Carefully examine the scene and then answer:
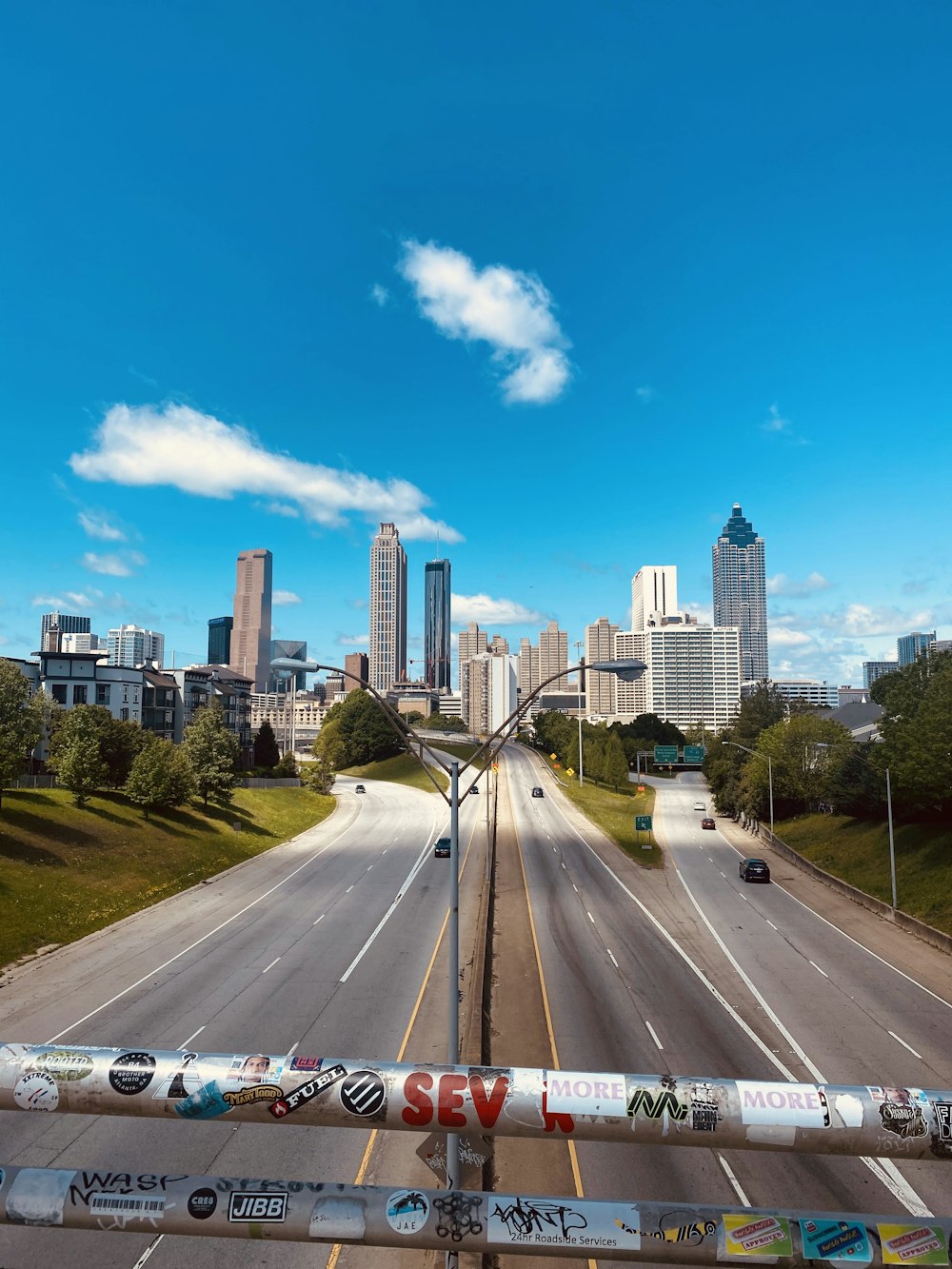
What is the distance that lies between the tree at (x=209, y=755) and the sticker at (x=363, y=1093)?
64076mm

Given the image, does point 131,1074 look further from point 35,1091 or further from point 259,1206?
point 259,1206

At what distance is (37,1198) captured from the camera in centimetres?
591

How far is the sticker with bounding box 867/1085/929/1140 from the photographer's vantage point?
17.9 feet

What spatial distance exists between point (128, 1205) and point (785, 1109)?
5107 millimetres

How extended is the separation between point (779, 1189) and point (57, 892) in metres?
37.1

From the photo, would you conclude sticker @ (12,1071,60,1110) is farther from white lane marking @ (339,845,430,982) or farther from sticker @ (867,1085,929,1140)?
white lane marking @ (339,845,430,982)

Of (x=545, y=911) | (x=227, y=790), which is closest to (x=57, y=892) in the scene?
(x=545, y=911)

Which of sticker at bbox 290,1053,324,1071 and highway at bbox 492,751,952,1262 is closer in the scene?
sticker at bbox 290,1053,324,1071

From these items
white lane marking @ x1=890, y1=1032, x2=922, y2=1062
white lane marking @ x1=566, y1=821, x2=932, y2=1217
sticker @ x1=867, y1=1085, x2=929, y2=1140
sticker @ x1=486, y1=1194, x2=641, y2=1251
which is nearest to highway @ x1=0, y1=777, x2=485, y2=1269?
sticker @ x1=486, y1=1194, x2=641, y2=1251

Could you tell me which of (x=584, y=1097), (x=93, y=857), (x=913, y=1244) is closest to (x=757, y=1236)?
(x=913, y=1244)

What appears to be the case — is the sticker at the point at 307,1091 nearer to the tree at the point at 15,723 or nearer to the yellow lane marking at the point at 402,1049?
the yellow lane marking at the point at 402,1049

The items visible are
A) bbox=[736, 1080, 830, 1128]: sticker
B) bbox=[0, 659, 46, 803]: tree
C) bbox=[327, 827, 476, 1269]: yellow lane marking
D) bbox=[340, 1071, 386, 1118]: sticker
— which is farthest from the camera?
bbox=[0, 659, 46, 803]: tree

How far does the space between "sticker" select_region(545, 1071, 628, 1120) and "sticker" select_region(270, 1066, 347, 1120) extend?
5.26 feet

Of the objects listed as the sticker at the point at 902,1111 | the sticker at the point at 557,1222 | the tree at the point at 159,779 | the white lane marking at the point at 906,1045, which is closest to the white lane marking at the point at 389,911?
the white lane marking at the point at 906,1045
